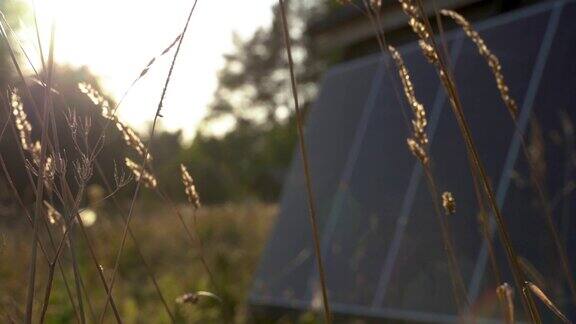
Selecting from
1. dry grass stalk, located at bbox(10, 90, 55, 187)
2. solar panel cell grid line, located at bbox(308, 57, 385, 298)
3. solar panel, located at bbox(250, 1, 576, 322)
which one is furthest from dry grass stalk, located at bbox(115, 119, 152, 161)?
solar panel cell grid line, located at bbox(308, 57, 385, 298)

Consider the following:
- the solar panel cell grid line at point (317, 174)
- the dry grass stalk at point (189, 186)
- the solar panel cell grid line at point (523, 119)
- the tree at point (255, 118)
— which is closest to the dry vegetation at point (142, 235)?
the dry grass stalk at point (189, 186)

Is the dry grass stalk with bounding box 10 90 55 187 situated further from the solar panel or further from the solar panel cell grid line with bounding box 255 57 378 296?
the solar panel cell grid line with bounding box 255 57 378 296

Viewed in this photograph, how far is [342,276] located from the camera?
16.6ft

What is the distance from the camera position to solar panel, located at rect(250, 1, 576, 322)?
4.07m

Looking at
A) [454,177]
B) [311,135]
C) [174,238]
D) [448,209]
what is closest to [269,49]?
[174,238]

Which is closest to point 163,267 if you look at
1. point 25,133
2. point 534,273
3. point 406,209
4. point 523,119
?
point 406,209

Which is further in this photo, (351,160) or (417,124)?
(351,160)

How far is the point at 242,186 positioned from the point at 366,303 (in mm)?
18561

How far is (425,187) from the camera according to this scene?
486 cm

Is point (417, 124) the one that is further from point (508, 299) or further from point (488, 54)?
point (508, 299)

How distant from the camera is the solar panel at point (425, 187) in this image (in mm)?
4066

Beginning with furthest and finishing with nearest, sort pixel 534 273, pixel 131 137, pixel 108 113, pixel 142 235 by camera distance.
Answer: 1. pixel 142 235
2. pixel 534 273
3. pixel 131 137
4. pixel 108 113

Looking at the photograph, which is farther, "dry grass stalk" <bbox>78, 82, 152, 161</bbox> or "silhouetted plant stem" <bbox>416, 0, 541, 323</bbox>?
"dry grass stalk" <bbox>78, 82, 152, 161</bbox>

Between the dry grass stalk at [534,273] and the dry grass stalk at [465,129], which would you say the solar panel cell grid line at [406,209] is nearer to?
the dry grass stalk at [534,273]
